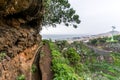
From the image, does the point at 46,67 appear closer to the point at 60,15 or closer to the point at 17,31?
the point at 17,31

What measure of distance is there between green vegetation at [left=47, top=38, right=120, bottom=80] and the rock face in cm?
205

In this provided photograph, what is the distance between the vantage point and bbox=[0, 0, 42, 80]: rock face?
11328 millimetres

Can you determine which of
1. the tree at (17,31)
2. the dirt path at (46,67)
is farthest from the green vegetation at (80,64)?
the tree at (17,31)

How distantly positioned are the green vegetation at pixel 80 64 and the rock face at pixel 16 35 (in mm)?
2055

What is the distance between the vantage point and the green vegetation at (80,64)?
1696 cm

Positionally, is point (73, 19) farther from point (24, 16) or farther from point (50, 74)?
point (24, 16)

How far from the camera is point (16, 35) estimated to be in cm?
1282

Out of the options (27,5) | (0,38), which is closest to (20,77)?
(0,38)

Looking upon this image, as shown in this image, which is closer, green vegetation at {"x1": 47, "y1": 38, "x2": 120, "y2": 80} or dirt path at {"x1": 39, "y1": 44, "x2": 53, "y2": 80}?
dirt path at {"x1": 39, "y1": 44, "x2": 53, "y2": 80}

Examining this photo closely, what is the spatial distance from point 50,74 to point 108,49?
38991mm

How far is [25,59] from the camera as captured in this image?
14.4m

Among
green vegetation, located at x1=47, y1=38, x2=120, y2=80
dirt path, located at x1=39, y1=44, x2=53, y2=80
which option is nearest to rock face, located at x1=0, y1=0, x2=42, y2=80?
dirt path, located at x1=39, y1=44, x2=53, y2=80

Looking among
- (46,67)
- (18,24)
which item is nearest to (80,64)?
(46,67)

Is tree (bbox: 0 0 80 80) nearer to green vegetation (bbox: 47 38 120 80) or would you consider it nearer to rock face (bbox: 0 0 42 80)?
rock face (bbox: 0 0 42 80)
